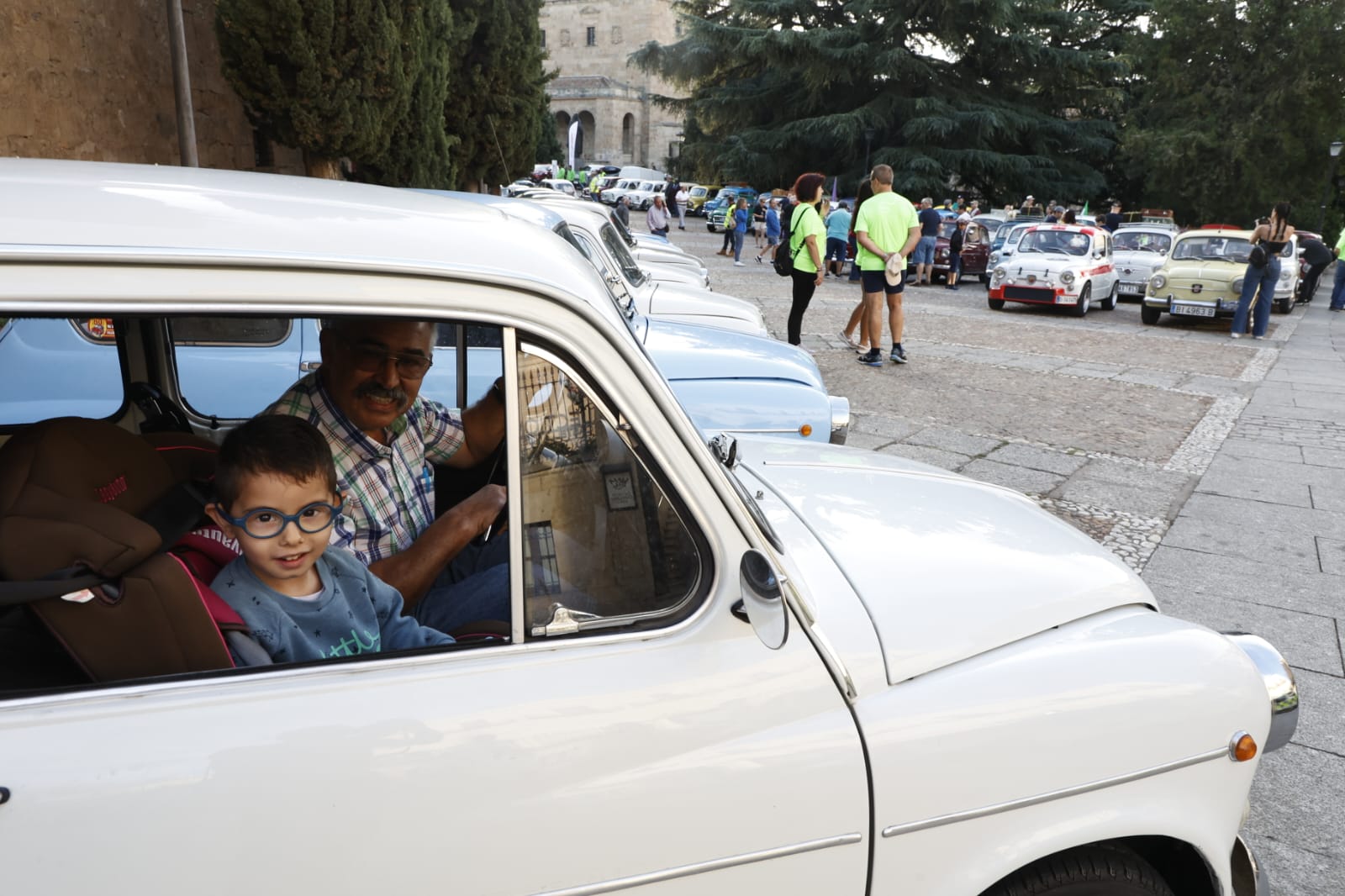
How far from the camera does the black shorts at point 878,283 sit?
969cm

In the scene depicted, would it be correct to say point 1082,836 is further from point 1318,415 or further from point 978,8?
point 978,8

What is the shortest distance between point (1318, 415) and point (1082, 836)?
9546 mm

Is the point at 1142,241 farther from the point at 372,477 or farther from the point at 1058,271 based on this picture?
the point at 372,477

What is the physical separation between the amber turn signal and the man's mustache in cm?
190

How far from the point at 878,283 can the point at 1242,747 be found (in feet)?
27.6

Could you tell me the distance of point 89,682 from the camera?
1289 millimetres

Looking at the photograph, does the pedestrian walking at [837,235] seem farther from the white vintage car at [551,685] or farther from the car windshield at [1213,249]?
the white vintage car at [551,685]

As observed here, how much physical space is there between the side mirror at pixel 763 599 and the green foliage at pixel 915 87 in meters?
35.0

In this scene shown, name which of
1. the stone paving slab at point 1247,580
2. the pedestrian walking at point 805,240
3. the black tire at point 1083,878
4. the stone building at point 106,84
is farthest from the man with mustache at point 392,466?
the pedestrian walking at point 805,240

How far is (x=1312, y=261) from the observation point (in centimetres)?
1759

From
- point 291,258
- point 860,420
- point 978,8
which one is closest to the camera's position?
point 291,258

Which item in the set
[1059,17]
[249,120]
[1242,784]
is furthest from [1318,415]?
[1059,17]

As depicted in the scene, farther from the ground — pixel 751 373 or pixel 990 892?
pixel 751 373

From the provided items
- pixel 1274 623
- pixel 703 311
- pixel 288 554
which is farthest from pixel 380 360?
pixel 703 311
